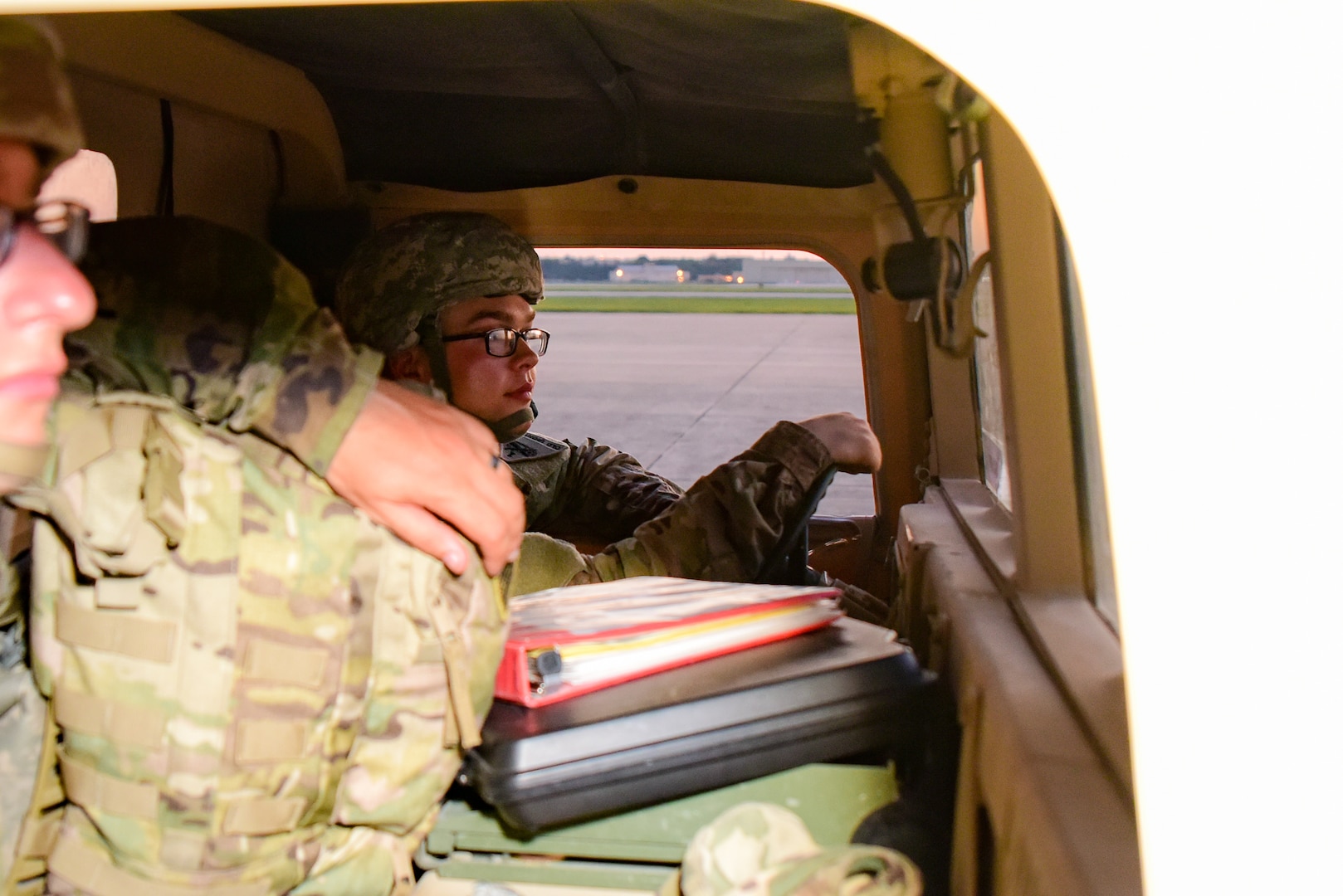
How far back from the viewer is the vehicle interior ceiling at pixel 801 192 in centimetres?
Answer: 96

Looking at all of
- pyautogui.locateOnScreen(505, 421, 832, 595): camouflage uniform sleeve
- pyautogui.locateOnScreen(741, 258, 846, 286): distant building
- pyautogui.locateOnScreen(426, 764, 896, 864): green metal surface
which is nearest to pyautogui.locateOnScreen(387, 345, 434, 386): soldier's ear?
pyautogui.locateOnScreen(505, 421, 832, 595): camouflage uniform sleeve

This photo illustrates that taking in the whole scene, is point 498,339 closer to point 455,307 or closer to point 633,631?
point 455,307

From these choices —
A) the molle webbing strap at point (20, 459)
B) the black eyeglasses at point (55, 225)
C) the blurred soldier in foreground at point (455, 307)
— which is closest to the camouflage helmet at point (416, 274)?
the blurred soldier in foreground at point (455, 307)

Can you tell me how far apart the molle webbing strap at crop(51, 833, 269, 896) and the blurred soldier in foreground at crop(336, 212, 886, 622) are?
0.79 metres

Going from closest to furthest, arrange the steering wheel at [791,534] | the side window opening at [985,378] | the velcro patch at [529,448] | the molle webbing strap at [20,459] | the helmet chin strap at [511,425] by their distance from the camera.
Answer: the molle webbing strap at [20,459], the side window opening at [985,378], the steering wheel at [791,534], the helmet chin strap at [511,425], the velcro patch at [529,448]

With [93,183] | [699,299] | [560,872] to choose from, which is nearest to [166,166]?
[93,183]

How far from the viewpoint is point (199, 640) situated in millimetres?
844

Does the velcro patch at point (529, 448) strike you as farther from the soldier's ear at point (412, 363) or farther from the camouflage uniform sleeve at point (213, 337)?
the camouflage uniform sleeve at point (213, 337)

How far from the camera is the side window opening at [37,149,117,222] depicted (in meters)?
1.64

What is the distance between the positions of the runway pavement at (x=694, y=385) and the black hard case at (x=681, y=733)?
17.1 feet

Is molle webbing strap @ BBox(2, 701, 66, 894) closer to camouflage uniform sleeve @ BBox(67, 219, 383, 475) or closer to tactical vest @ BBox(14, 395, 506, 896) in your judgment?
tactical vest @ BBox(14, 395, 506, 896)

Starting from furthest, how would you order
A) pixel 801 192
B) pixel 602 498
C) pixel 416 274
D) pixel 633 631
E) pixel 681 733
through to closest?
pixel 602 498 → pixel 801 192 → pixel 416 274 → pixel 633 631 → pixel 681 733

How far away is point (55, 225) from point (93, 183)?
1035mm

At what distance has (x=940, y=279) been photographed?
1.27m
